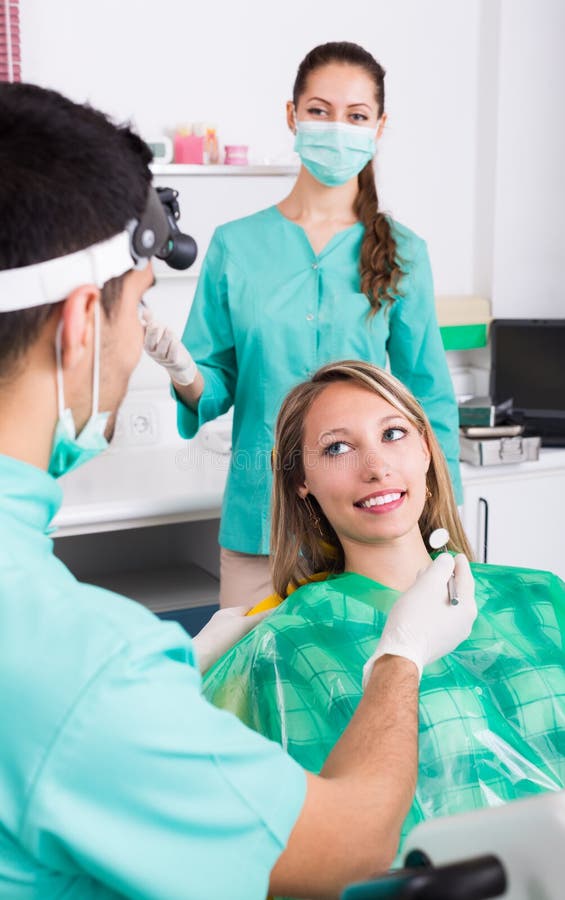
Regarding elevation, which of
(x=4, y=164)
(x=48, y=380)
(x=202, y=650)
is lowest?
(x=202, y=650)

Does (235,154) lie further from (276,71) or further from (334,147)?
(334,147)

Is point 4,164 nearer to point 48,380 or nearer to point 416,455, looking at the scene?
point 48,380

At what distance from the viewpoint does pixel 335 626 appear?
1.55 metres

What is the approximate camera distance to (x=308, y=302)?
7.36 feet

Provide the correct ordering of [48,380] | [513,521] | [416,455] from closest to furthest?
[48,380]
[416,455]
[513,521]

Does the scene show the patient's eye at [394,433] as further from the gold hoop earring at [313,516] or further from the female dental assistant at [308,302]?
the female dental assistant at [308,302]

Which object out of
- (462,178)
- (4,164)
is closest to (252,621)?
(4,164)

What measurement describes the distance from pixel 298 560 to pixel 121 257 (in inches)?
38.2

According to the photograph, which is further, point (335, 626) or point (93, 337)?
point (335, 626)

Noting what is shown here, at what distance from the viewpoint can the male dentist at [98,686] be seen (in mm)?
727

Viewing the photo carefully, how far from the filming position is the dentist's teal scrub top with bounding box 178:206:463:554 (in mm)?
2225

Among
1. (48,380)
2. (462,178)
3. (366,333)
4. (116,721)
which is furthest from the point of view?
(462,178)

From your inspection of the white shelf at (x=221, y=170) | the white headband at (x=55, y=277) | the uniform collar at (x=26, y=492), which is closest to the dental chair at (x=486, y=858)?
the uniform collar at (x=26, y=492)

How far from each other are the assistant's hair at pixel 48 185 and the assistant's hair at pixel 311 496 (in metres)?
0.90
